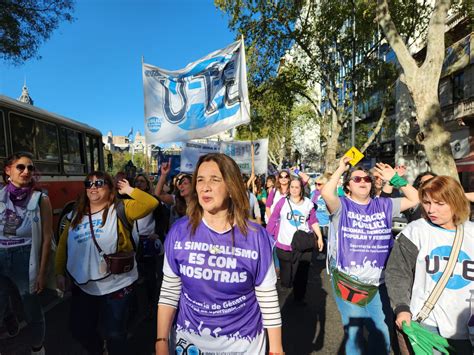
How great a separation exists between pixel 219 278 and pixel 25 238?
220 cm

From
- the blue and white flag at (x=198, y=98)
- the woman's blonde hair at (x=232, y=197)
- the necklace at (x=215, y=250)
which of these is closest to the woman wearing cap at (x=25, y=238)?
the woman's blonde hair at (x=232, y=197)

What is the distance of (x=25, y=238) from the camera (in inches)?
119

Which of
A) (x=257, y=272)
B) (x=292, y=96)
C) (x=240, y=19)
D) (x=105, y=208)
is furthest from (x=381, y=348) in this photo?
(x=292, y=96)

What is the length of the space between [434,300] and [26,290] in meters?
3.19

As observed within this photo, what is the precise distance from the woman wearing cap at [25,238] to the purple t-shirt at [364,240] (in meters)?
2.65

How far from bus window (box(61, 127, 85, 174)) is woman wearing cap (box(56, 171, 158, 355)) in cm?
529

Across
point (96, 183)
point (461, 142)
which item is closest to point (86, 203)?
point (96, 183)

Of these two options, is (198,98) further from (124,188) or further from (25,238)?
(25,238)

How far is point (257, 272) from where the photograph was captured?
1791mm

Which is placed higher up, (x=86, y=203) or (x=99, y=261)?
(x=86, y=203)

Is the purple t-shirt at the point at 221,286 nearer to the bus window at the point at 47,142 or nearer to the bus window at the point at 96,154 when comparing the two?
the bus window at the point at 47,142

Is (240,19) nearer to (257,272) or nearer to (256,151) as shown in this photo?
(256,151)

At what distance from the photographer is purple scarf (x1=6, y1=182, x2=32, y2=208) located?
299 cm

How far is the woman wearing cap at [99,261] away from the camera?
2.58 m
